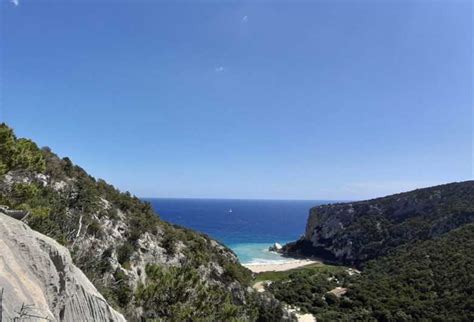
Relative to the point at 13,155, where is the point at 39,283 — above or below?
below

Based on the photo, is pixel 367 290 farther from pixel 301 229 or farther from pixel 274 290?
pixel 301 229

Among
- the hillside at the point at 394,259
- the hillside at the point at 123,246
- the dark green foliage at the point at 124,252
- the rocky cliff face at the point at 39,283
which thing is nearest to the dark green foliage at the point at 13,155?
the hillside at the point at 123,246

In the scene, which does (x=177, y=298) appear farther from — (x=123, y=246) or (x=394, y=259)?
(x=394, y=259)

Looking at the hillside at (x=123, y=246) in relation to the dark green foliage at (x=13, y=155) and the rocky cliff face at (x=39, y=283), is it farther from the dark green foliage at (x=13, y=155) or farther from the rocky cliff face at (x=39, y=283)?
the rocky cliff face at (x=39, y=283)

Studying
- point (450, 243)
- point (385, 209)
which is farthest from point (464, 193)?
point (450, 243)

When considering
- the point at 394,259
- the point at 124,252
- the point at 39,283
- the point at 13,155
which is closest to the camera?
the point at 39,283

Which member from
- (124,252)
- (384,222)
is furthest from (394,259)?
(124,252)
